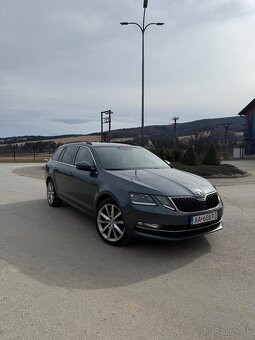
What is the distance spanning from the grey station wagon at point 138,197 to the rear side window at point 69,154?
56 cm

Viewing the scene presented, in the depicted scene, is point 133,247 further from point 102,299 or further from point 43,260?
point 102,299

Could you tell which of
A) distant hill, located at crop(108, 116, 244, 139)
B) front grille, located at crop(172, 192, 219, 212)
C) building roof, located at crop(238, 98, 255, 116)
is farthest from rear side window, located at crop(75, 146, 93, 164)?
distant hill, located at crop(108, 116, 244, 139)

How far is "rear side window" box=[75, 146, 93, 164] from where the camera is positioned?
6.65 metres

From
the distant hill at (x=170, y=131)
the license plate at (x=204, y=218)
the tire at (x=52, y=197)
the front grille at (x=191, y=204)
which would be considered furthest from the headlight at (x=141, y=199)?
the distant hill at (x=170, y=131)

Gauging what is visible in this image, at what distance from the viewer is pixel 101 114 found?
121 feet

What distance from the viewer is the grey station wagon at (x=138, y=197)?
489cm

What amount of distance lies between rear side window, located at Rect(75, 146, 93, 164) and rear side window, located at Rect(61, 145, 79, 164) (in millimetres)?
270

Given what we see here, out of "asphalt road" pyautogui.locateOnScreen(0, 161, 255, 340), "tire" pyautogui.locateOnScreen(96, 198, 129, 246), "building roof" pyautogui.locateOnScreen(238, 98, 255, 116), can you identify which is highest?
"building roof" pyautogui.locateOnScreen(238, 98, 255, 116)

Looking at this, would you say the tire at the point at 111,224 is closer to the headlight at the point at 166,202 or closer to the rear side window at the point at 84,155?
the headlight at the point at 166,202

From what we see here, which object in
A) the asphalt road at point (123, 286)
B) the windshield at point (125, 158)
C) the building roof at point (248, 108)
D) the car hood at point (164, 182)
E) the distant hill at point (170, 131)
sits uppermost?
the building roof at point (248, 108)

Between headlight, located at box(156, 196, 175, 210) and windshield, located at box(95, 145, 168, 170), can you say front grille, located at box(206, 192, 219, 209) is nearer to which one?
headlight, located at box(156, 196, 175, 210)

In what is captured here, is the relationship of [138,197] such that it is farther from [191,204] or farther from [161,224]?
[191,204]

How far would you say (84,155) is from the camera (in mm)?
6961

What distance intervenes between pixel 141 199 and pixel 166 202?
358 mm
